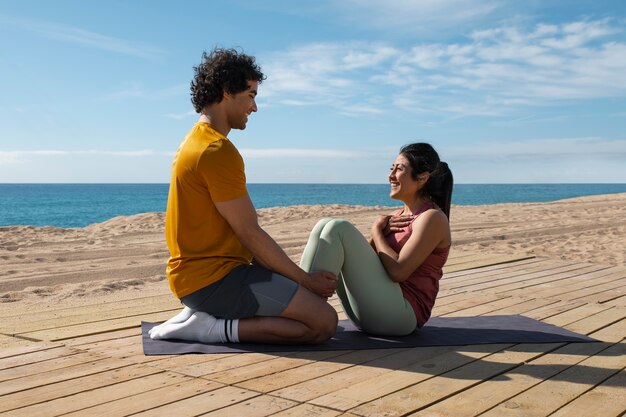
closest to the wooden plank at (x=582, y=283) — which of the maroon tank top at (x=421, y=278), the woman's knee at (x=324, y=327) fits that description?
the maroon tank top at (x=421, y=278)

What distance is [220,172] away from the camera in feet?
9.78

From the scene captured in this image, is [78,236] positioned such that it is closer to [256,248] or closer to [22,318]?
[22,318]

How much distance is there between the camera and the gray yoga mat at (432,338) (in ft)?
10.4

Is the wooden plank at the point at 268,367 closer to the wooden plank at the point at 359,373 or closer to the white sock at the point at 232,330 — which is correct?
the wooden plank at the point at 359,373

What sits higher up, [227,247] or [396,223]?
[396,223]

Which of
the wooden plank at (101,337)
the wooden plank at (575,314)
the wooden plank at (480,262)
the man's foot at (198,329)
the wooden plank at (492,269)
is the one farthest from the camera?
the wooden plank at (480,262)

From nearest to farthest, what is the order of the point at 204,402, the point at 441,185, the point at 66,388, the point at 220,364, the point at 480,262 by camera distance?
the point at 204,402
the point at 66,388
the point at 220,364
the point at 441,185
the point at 480,262

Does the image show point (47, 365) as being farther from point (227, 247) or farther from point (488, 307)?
point (488, 307)

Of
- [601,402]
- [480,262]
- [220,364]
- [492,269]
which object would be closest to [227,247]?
[220,364]

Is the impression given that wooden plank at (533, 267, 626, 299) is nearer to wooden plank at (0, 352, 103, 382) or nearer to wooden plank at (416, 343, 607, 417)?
wooden plank at (416, 343, 607, 417)

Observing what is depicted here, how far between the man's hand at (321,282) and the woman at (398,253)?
44mm

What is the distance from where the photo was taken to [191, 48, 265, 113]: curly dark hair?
124 inches

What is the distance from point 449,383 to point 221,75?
5.75ft

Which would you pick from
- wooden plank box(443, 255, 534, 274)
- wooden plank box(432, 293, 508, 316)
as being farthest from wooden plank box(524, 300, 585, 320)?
wooden plank box(443, 255, 534, 274)
